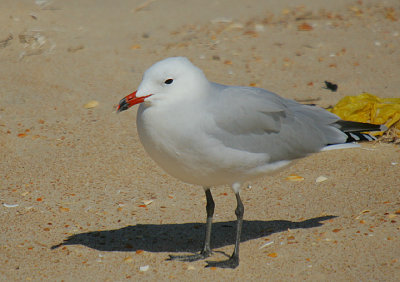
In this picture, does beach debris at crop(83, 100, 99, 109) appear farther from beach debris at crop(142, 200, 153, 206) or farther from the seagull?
the seagull

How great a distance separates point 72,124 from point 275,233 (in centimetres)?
283

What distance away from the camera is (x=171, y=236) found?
4598mm

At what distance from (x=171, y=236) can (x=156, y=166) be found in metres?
1.18

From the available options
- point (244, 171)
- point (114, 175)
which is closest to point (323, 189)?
point (244, 171)

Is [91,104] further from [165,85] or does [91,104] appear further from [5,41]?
[165,85]

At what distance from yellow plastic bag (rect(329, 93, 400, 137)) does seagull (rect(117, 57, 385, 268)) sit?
1743mm

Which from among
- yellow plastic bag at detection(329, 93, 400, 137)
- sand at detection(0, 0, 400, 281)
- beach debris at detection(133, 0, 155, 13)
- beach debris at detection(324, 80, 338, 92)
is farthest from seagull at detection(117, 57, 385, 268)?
beach debris at detection(133, 0, 155, 13)

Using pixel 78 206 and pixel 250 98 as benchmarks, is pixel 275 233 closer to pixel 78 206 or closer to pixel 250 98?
pixel 250 98

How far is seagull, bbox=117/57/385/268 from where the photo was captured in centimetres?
371

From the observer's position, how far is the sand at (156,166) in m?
4.13

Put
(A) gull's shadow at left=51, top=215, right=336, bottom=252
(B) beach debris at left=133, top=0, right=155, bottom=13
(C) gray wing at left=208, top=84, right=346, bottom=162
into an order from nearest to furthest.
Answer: (C) gray wing at left=208, top=84, right=346, bottom=162, (A) gull's shadow at left=51, top=215, right=336, bottom=252, (B) beach debris at left=133, top=0, right=155, bottom=13

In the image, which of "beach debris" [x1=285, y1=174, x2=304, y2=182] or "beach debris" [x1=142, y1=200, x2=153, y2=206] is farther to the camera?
"beach debris" [x1=285, y1=174, x2=304, y2=182]

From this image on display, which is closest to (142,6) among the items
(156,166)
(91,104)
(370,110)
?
(91,104)

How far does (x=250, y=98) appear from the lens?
13.4 feet
